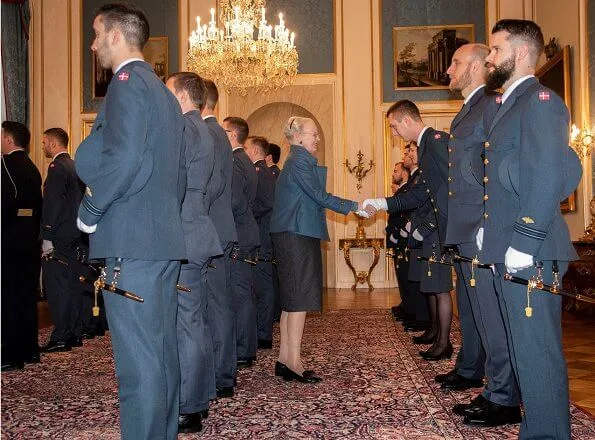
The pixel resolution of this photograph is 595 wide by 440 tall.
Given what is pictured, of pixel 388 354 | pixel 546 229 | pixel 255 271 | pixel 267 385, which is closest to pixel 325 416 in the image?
pixel 267 385

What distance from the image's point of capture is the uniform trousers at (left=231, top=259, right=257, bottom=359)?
505 cm

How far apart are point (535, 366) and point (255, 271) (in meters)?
3.68

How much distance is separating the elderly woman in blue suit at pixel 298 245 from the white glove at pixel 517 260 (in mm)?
1969

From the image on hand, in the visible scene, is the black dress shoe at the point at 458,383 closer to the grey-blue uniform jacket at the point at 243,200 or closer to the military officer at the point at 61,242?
the grey-blue uniform jacket at the point at 243,200

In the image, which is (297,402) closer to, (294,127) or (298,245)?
(298,245)

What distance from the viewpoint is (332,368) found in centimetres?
491

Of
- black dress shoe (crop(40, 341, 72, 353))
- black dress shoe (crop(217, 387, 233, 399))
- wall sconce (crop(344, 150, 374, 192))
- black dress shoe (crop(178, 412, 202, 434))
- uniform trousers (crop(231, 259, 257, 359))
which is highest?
wall sconce (crop(344, 150, 374, 192))

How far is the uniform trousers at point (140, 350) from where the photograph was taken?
2459 mm

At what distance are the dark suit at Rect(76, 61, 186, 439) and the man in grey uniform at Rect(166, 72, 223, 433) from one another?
30.5 inches

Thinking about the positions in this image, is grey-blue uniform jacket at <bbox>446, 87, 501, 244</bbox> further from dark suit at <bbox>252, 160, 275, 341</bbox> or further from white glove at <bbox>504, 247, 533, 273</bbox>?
dark suit at <bbox>252, 160, 275, 341</bbox>

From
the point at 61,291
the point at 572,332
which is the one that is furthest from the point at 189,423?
the point at 572,332

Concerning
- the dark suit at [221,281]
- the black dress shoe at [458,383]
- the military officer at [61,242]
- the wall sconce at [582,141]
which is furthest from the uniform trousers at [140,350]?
the wall sconce at [582,141]

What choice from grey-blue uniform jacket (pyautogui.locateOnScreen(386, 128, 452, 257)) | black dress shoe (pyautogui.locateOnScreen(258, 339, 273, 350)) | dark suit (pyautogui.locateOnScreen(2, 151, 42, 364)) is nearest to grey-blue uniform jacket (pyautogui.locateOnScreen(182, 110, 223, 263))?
grey-blue uniform jacket (pyautogui.locateOnScreen(386, 128, 452, 257))

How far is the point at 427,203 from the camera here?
523cm
